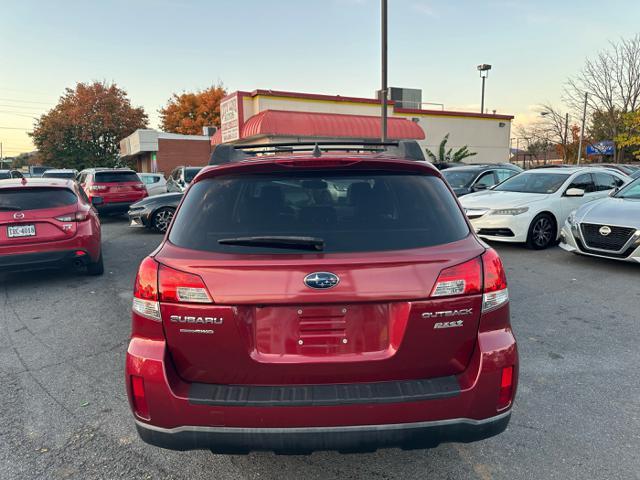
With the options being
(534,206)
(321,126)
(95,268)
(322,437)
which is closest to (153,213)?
(95,268)

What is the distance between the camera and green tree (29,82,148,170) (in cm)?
5069

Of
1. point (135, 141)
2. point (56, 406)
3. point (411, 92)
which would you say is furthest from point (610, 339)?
point (135, 141)

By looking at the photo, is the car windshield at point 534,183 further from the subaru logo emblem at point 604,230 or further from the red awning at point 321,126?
the red awning at point 321,126

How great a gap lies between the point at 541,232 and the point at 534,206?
0.56 m

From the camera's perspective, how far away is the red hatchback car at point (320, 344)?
6.38ft

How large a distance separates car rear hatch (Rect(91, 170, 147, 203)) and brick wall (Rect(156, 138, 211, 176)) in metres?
23.6

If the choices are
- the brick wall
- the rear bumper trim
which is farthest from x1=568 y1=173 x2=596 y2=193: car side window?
the brick wall

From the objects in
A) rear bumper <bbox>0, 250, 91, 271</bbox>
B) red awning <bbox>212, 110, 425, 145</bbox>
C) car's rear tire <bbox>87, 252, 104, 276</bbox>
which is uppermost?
red awning <bbox>212, 110, 425, 145</bbox>

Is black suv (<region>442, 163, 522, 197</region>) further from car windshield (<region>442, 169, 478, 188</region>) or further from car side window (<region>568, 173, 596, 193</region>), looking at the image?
car side window (<region>568, 173, 596, 193</region>)

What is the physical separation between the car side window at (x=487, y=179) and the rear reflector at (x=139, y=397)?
12.1m

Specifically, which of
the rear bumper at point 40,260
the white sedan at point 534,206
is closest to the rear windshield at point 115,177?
the rear bumper at point 40,260

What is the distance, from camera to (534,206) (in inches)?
347

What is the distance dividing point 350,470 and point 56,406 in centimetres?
221

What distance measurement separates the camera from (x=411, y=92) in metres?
38.4
